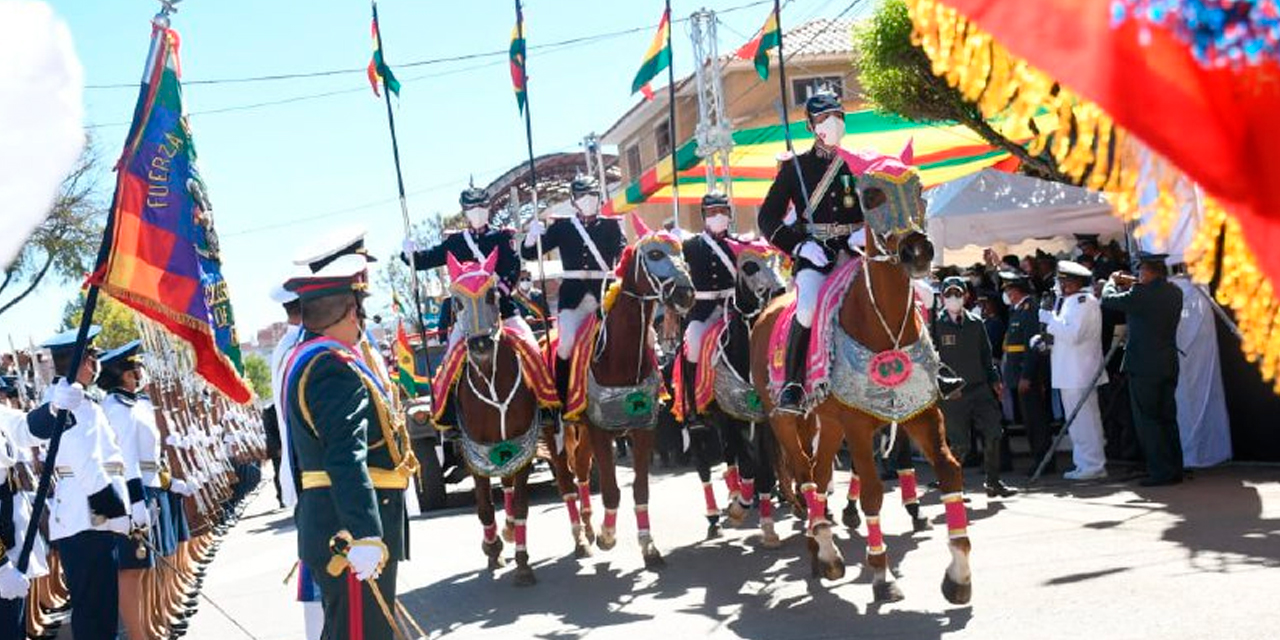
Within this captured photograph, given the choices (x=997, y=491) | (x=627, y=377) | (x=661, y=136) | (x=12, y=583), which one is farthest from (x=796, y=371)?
(x=661, y=136)

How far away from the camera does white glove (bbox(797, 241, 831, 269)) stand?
8.44 m

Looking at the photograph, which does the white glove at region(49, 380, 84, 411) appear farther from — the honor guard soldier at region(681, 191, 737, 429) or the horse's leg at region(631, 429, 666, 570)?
the honor guard soldier at region(681, 191, 737, 429)

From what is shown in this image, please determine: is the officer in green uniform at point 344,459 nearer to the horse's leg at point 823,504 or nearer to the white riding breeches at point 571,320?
the horse's leg at point 823,504

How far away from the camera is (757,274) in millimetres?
10805

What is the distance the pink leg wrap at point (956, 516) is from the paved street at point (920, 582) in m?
0.42

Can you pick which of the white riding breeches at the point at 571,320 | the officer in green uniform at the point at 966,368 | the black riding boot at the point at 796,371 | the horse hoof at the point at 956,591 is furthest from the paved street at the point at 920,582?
the white riding breeches at the point at 571,320

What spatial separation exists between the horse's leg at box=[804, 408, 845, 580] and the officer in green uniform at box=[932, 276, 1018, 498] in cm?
395

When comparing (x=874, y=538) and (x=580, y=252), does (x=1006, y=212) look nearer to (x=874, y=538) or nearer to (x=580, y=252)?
(x=580, y=252)

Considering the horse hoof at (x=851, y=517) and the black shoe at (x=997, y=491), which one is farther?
the black shoe at (x=997, y=491)

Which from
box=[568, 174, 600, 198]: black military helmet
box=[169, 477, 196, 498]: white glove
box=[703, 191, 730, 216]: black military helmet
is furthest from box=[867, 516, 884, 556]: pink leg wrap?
box=[169, 477, 196, 498]: white glove

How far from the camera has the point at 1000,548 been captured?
919cm

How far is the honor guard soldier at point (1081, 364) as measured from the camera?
12375 mm

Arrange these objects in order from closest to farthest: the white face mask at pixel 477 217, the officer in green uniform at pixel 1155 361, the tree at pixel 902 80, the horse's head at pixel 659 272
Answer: the horse's head at pixel 659 272
the officer in green uniform at pixel 1155 361
the white face mask at pixel 477 217
the tree at pixel 902 80

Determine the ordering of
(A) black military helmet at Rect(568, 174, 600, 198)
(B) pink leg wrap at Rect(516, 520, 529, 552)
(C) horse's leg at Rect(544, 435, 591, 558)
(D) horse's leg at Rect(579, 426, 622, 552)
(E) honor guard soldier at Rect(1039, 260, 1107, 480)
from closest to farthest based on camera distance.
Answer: (B) pink leg wrap at Rect(516, 520, 529, 552), (D) horse's leg at Rect(579, 426, 622, 552), (C) horse's leg at Rect(544, 435, 591, 558), (A) black military helmet at Rect(568, 174, 600, 198), (E) honor guard soldier at Rect(1039, 260, 1107, 480)
